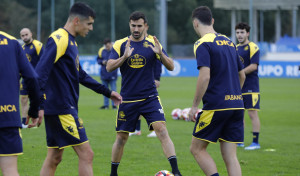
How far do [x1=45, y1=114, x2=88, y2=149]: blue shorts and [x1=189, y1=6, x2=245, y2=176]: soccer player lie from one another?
1.37 meters

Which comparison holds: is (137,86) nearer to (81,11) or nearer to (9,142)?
(81,11)

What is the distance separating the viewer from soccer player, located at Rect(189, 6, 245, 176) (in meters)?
6.14

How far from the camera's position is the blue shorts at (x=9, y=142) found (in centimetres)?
478

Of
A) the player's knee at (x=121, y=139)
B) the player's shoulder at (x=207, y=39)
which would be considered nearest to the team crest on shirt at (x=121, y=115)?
the player's knee at (x=121, y=139)

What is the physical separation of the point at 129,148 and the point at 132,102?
8.86 feet

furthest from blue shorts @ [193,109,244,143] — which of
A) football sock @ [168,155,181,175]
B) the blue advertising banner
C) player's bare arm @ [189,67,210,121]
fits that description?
the blue advertising banner

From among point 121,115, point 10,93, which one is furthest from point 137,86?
point 10,93

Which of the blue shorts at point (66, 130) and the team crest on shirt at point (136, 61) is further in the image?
the team crest on shirt at point (136, 61)

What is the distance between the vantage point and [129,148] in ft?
33.3

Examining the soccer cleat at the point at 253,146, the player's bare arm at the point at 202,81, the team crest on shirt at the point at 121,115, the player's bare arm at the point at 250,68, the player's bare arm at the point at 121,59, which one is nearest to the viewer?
the player's bare arm at the point at 202,81

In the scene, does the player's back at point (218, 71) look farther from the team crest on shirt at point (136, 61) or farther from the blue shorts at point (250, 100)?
the blue shorts at point (250, 100)

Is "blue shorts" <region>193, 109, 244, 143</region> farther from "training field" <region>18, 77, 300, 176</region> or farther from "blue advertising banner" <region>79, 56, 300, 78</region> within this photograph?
"blue advertising banner" <region>79, 56, 300, 78</region>

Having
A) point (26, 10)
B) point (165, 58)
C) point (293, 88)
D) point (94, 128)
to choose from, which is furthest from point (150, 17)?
point (165, 58)

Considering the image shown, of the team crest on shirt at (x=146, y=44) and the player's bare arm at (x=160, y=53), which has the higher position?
the team crest on shirt at (x=146, y=44)
